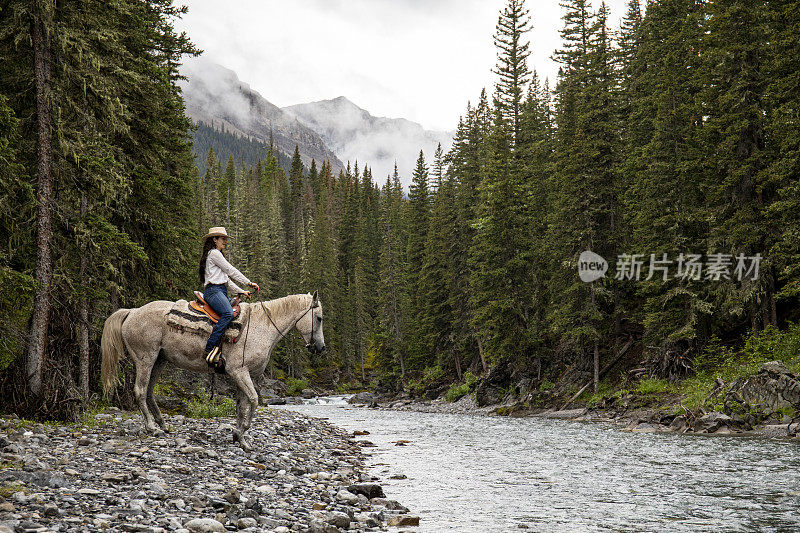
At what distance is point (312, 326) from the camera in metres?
12.6

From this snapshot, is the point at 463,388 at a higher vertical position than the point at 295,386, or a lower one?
higher

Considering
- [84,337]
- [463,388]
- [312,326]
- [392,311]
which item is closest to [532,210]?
[463,388]

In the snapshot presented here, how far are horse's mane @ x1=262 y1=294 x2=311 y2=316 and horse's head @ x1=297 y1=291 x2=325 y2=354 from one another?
9.0 inches

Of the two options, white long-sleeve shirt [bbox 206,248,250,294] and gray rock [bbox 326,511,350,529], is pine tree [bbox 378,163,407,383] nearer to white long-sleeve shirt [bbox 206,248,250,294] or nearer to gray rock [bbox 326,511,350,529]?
white long-sleeve shirt [bbox 206,248,250,294]

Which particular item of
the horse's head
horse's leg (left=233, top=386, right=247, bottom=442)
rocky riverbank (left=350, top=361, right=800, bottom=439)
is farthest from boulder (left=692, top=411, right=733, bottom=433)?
horse's leg (left=233, top=386, right=247, bottom=442)

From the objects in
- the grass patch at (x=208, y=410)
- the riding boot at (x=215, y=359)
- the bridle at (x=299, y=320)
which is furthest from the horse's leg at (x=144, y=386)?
the grass patch at (x=208, y=410)

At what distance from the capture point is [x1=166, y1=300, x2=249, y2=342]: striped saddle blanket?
1173cm

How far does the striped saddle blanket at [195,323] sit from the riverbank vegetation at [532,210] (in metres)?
2.72

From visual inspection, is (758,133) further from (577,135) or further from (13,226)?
(13,226)

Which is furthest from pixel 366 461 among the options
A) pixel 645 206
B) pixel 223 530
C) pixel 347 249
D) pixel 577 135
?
pixel 347 249

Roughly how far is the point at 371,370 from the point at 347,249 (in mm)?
25895

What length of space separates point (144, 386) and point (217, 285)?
2728 mm

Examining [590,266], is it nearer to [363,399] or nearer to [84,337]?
[363,399]

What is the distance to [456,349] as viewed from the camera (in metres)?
48.3
